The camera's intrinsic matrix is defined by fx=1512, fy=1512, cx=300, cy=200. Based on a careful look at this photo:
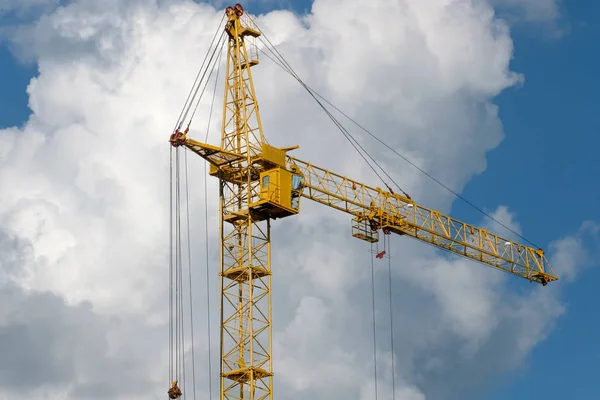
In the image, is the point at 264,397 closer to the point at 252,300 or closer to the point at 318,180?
the point at 252,300

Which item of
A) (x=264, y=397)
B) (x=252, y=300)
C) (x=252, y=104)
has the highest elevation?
(x=252, y=104)

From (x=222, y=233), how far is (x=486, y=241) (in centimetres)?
3763

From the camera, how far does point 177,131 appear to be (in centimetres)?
13038

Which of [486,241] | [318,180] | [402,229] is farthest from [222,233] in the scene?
[486,241]

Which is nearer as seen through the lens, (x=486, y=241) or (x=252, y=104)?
(x=252, y=104)

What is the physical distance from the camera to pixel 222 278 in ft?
431

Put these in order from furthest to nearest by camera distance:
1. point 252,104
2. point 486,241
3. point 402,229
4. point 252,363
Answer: point 486,241, point 402,229, point 252,104, point 252,363

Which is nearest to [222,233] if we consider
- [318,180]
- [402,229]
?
[318,180]

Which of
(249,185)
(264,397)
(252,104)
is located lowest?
(264,397)

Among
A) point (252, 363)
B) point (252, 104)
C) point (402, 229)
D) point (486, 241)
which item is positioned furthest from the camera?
point (486, 241)

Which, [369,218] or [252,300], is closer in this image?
[252,300]

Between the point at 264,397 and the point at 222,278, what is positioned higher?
the point at 222,278

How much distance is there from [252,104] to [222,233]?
1317cm

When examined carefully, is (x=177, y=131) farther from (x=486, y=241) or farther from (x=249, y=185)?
(x=486, y=241)
